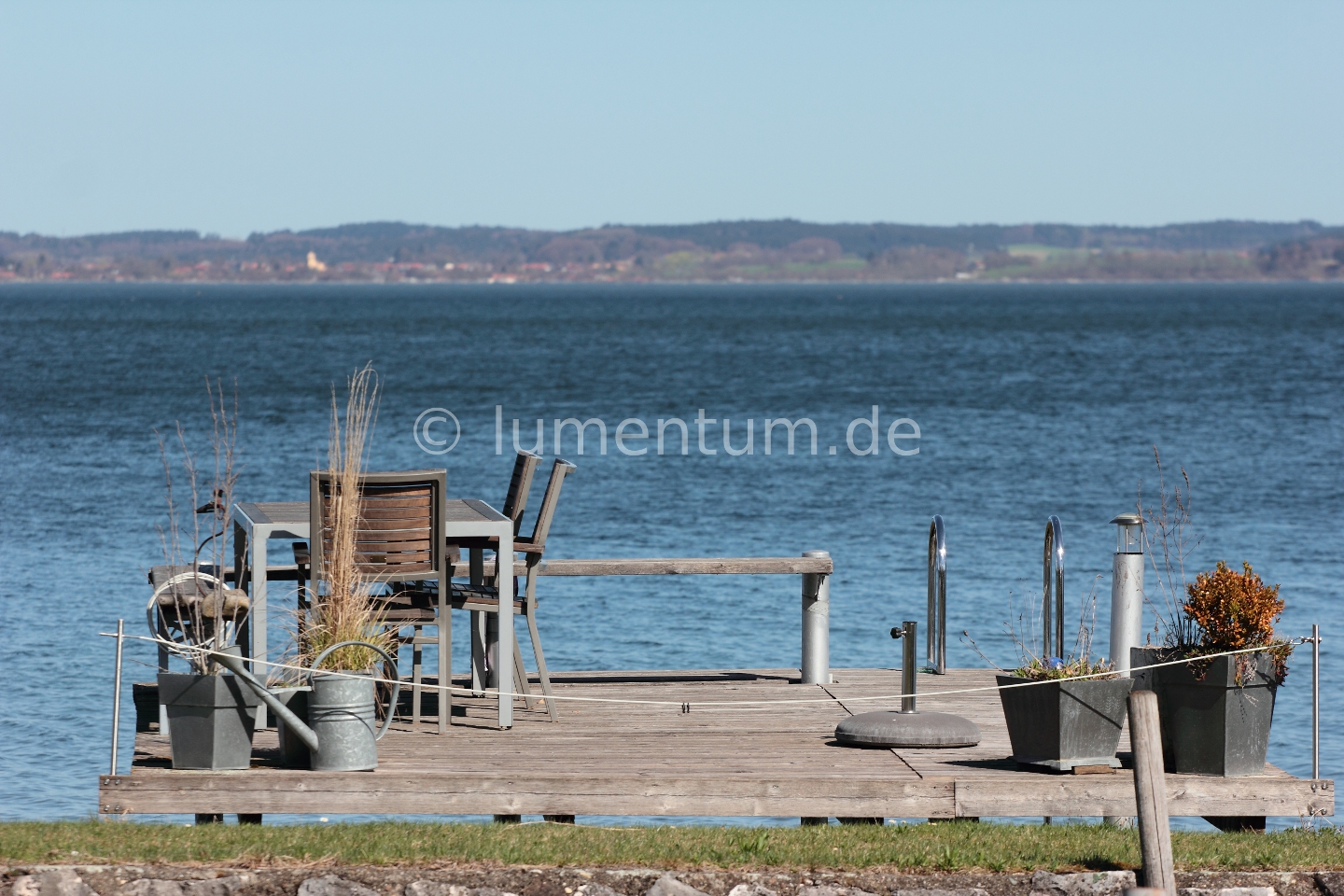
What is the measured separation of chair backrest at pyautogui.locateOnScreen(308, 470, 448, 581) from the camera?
662cm

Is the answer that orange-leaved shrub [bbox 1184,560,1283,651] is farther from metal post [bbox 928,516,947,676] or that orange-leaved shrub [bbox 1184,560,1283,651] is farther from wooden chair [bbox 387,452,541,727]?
wooden chair [bbox 387,452,541,727]

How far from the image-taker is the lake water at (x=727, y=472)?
1345cm

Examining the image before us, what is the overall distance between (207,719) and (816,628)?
351cm

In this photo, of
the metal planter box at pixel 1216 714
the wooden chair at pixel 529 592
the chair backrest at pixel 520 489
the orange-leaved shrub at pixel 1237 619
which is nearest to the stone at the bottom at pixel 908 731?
the metal planter box at pixel 1216 714

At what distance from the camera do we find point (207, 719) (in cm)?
598

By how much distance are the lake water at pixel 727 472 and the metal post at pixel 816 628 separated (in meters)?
3.53

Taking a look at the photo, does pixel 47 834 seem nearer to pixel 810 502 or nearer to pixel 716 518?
pixel 716 518

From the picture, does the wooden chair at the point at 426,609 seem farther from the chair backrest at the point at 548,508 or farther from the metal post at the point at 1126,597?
the metal post at the point at 1126,597

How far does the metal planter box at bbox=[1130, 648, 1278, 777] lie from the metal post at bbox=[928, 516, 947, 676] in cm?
223

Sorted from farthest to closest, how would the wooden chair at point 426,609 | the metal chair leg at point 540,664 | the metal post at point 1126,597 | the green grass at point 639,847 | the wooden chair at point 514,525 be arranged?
the wooden chair at point 514,525 → the metal chair leg at point 540,664 → the metal post at point 1126,597 → the wooden chair at point 426,609 → the green grass at point 639,847

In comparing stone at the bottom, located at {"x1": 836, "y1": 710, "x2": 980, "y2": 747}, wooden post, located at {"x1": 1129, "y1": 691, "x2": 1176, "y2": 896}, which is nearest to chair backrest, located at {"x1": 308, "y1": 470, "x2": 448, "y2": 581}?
stone at the bottom, located at {"x1": 836, "y1": 710, "x2": 980, "y2": 747}

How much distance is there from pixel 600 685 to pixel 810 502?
1666cm

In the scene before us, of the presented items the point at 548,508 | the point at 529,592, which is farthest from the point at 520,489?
the point at 529,592

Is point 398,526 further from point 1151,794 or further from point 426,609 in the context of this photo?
point 1151,794
